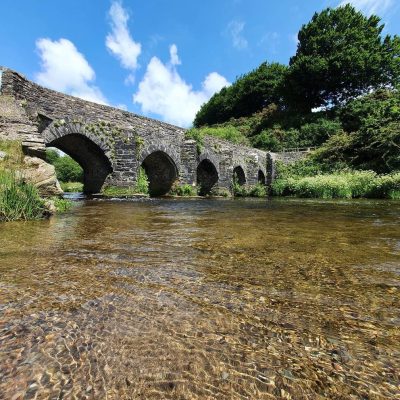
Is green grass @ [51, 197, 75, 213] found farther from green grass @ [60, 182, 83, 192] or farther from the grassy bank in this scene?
green grass @ [60, 182, 83, 192]

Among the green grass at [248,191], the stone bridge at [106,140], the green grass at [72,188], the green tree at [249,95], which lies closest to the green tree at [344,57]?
the green tree at [249,95]

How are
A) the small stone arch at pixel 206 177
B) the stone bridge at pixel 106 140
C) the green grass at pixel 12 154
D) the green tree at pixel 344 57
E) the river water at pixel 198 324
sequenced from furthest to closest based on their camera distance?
the green tree at pixel 344 57 < the small stone arch at pixel 206 177 < the stone bridge at pixel 106 140 < the green grass at pixel 12 154 < the river water at pixel 198 324

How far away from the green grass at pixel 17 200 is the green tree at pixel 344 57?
36.9 metres

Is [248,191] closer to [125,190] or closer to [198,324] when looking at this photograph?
[125,190]

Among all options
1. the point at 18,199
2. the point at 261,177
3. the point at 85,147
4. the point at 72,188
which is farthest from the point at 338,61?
the point at 18,199

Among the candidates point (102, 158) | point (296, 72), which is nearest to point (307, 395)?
point (102, 158)

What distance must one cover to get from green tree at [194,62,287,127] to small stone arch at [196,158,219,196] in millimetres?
28182

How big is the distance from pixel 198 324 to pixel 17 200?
17.4ft

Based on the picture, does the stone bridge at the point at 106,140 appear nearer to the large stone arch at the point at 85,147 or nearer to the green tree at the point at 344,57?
the large stone arch at the point at 85,147

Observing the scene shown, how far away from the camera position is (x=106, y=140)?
13.5 m

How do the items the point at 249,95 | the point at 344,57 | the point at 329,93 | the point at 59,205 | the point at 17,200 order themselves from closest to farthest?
the point at 17,200, the point at 59,205, the point at 344,57, the point at 329,93, the point at 249,95

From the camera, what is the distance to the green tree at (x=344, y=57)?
114ft

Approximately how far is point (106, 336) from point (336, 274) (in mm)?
2037

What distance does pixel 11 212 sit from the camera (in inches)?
220
